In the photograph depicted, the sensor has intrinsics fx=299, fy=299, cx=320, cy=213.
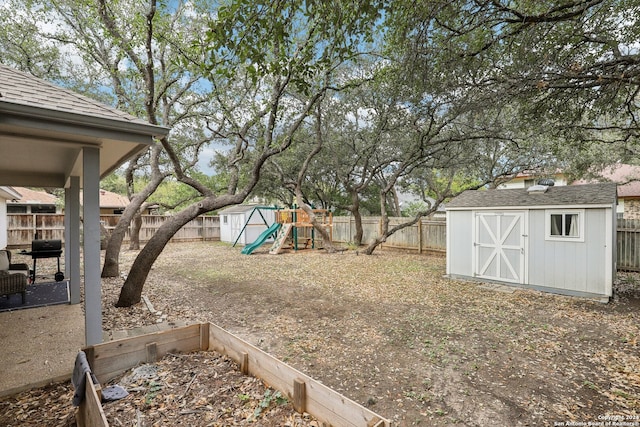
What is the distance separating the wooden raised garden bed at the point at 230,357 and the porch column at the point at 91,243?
1.36 feet

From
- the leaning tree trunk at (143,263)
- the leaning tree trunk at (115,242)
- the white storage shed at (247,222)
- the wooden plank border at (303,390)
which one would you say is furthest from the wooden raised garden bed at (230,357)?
the white storage shed at (247,222)

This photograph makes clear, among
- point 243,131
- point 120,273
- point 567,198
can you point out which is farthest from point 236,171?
point 567,198

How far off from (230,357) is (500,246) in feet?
22.5

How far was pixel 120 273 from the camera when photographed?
8625 mm

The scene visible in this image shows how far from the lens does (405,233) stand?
13.3m

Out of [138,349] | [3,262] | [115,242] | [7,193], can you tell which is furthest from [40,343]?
[7,193]

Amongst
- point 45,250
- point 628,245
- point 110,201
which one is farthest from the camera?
point 110,201

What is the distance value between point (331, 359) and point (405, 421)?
124cm

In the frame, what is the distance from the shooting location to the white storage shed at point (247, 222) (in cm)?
1638

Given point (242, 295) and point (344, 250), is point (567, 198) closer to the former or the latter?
point (242, 295)

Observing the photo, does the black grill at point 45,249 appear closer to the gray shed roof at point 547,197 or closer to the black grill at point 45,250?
the black grill at point 45,250

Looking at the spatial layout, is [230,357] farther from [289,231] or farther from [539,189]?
[289,231]

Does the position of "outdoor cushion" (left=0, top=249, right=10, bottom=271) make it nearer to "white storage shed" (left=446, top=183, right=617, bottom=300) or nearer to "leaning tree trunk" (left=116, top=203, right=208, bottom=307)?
"leaning tree trunk" (left=116, top=203, right=208, bottom=307)

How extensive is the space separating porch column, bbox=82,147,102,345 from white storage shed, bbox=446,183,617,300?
306 inches
